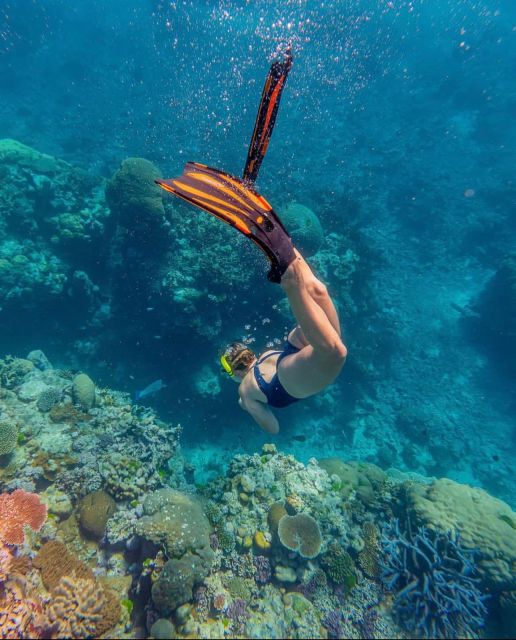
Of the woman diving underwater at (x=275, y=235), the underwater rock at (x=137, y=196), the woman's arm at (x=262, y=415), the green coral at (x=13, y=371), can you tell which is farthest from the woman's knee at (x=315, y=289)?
the underwater rock at (x=137, y=196)

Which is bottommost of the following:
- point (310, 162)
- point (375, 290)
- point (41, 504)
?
point (41, 504)

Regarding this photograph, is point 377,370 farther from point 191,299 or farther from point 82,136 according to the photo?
point 82,136

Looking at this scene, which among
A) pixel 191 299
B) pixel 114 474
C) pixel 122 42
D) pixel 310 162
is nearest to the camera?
pixel 114 474

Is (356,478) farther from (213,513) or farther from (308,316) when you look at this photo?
(308,316)

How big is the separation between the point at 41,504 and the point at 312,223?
11929 millimetres

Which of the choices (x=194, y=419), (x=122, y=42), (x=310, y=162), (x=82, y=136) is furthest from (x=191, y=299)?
(x=122, y=42)

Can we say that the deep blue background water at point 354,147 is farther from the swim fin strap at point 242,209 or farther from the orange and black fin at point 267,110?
the swim fin strap at point 242,209

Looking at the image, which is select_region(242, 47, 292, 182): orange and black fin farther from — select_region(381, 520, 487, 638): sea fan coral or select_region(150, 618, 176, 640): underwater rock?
select_region(381, 520, 487, 638): sea fan coral

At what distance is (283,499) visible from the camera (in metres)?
6.62

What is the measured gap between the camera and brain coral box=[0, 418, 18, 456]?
6.17 metres

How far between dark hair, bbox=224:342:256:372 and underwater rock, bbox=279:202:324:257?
8.80 m

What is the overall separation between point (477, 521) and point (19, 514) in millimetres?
8289

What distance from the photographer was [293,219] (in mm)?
12641

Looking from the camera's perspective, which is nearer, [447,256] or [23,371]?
[23,371]
